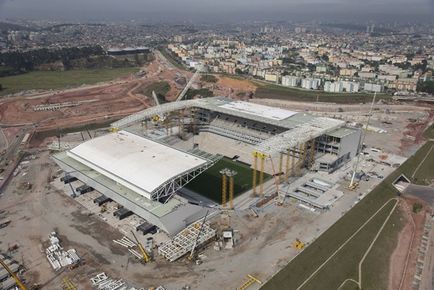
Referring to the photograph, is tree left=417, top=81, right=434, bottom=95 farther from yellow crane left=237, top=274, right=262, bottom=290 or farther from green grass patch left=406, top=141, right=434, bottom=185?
yellow crane left=237, top=274, right=262, bottom=290

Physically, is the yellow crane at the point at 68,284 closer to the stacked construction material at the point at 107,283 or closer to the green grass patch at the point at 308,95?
the stacked construction material at the point at 107,283

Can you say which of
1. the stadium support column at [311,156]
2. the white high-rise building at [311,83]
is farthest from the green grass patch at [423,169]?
the white high-rise building at [311,83]

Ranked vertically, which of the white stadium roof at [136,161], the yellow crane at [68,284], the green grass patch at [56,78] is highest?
the white stadium roof at [136,161]

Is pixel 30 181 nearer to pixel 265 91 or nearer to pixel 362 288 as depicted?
pixel 362 288

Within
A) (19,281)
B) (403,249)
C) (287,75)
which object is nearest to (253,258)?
(403,249)

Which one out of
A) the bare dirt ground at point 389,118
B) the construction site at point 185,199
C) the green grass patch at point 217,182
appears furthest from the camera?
the bare dirt ground at point 389,118

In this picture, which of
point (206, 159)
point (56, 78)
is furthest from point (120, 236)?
point (56, 78)
